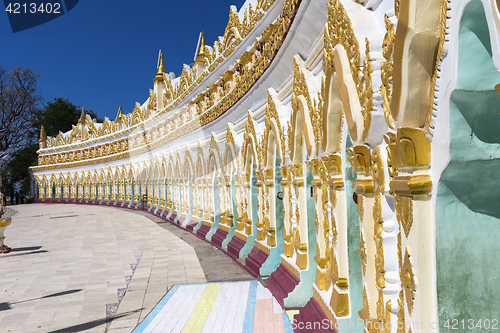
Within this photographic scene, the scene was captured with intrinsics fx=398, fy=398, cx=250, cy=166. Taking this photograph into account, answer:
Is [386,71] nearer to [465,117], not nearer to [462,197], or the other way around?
[465,117]

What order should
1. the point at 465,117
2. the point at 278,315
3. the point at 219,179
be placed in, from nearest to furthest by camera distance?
the point at 465,117, the point at 278,315, the point at 219,179

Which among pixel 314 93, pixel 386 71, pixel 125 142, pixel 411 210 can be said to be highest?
pixel 125 142

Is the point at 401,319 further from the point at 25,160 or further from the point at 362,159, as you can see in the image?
the point at 25,160

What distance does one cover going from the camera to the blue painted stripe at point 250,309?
4.57 meters

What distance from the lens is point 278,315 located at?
4.94m

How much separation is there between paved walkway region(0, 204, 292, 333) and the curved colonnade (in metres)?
0.95

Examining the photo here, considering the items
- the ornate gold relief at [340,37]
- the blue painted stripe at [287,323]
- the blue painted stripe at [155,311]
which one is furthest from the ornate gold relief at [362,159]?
the blue painted stripe at [155,311]

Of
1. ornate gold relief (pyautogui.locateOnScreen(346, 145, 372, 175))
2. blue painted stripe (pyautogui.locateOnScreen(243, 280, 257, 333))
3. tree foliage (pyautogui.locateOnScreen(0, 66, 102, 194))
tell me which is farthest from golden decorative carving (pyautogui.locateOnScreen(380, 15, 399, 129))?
tree foliage (pyautogui.locateOnScreen(0, 66, 102, 194))

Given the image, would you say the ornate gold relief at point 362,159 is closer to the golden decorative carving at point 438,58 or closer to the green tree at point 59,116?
the golden decorative carving at point 438,58

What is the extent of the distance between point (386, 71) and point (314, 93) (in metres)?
2.28

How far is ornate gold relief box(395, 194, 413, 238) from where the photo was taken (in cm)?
202

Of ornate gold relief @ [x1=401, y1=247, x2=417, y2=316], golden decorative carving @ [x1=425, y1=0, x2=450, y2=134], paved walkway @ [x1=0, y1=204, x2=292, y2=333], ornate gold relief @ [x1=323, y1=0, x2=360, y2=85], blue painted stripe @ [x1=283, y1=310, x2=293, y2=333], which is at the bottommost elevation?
blue painted stripe @ [x1=283, y1=310, x2=293, y2=333]

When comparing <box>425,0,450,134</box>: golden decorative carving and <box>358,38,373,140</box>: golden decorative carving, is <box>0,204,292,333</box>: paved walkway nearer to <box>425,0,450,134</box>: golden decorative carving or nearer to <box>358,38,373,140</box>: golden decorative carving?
<box>358,38,373,140</box>: golden decorative carving

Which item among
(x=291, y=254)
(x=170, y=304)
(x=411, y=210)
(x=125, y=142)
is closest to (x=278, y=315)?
(x=291, y=254)
